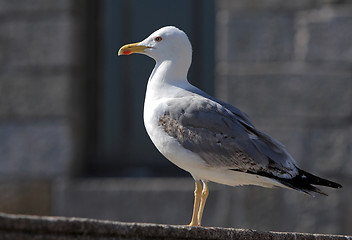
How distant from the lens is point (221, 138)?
3.47 meters

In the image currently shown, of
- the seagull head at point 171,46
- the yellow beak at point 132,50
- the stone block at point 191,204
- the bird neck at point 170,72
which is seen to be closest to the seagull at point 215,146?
the bird neck at point 170,72

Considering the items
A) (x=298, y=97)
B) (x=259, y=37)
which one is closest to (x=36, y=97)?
(x=259, y=37)

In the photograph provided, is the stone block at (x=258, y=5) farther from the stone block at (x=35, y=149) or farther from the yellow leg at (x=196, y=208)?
the yellow leg at (x=196, y=208)

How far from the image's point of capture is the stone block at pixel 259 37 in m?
5.59

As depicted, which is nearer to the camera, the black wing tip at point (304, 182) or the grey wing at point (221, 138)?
the black wing tip at point (304, 182)

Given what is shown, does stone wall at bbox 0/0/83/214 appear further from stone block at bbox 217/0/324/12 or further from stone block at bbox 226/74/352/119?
stone block at bbox 226/74/352/119

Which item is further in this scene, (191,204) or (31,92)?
(31,92)

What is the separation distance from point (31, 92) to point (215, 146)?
2.80 metres

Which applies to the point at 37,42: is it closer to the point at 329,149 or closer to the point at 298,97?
the point at 298,97

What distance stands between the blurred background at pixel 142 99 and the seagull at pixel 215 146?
2.00 metres

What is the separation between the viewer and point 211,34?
19.8 ft

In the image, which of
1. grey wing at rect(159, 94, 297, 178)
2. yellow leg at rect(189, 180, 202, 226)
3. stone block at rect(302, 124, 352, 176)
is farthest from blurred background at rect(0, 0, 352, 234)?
grey wing at rect(159, 94, 297, 178)

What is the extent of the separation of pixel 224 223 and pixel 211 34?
157 cm

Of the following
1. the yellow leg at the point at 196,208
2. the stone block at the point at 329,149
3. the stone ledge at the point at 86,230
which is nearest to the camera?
the stone ledge at the point at 86,230
